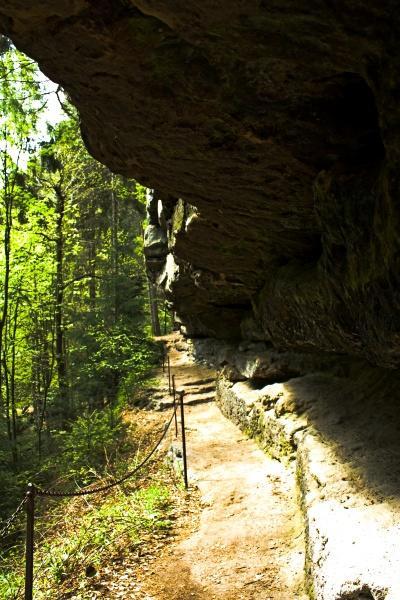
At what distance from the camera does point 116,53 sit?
15.4 ft

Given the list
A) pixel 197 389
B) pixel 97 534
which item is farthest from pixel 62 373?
pixel 97 534

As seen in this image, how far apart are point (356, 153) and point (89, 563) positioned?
20.5 feet

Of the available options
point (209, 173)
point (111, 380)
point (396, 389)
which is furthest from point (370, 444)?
point (111, 380)

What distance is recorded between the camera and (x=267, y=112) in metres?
5.23

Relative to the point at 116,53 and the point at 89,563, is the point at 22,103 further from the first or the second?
the point at 89,563

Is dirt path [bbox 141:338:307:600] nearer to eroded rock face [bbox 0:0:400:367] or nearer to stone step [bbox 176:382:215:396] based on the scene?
eroded rock face [bbox 0:0:400:367]

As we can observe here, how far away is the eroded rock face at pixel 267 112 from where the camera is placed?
12.1 feet

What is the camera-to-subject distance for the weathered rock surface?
379 cm

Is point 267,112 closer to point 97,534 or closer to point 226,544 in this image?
point 226,544

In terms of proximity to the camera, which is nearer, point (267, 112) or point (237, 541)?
point (267, 112)

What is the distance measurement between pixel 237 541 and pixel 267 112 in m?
5.70

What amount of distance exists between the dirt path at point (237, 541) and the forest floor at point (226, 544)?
0.01 meters

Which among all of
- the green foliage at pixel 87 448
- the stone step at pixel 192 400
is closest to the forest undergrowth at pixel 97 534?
the green foliage at pixel 87 448

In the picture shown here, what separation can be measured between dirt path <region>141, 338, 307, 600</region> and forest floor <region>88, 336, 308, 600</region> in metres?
0.01
